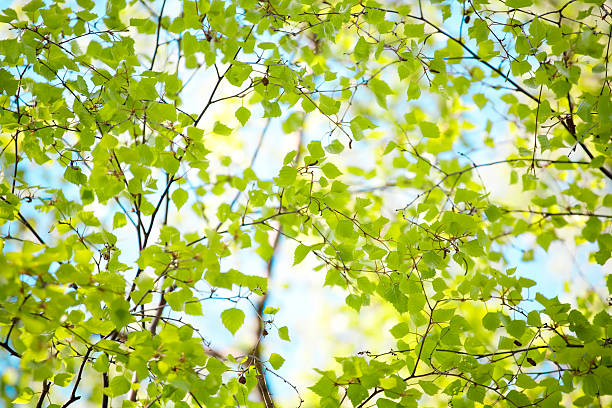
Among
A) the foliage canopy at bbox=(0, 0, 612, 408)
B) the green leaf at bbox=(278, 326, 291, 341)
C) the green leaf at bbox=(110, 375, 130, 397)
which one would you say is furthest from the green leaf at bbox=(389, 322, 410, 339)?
the green leaf at bbox=(110, 375, 130, 397)

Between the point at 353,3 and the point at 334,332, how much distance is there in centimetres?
338

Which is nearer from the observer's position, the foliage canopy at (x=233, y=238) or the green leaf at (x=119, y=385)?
the foliage canopy at (x=233, y=238)

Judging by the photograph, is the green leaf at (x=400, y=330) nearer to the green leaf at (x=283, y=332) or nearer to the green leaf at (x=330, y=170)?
the green leaf at (x=283, y=332)

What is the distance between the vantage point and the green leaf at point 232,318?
1.47 meters

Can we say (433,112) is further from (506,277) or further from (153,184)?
(153,184)

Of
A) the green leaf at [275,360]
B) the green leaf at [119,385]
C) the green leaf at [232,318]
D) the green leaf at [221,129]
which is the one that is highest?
the green leaf at [221,129]

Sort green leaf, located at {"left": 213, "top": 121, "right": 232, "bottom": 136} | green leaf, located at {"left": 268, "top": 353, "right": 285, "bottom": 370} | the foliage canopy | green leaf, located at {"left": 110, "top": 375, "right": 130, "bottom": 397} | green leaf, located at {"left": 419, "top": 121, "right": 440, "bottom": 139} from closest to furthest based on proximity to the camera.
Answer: the foliage canopy
green leaf, located at {"left": 110, "top": 375, "right": 130, "bottom": 397}
green leaf, located at {"left": 268, "top": 353, "right": 285, "bottom": 370}
green leaf, located at {"left": 213, "top": 121, "right": 232, "bottom": 136}
green leaf, located at {"left": 419, "top": 121, "right": 440, "bottom": 139}

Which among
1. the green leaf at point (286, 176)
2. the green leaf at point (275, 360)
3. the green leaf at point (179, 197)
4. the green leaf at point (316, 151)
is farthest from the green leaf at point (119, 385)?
the green leaf at point (316, 151)

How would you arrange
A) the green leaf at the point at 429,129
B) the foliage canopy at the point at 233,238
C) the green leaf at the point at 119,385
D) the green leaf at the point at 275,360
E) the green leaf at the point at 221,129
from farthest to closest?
the green leaf at the point at 429,129 → the green leaf at the point at 221,129 → the green leaf at the point at 275,360 → the green leaf at the point at 119,385 → the foliage canopy at the point at 233,238

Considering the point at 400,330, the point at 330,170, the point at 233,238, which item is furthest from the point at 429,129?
the point at 233,238

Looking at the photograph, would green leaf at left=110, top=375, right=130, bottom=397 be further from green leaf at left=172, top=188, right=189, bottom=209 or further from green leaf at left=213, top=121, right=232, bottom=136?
green leaf at left=213, top=121, right=232, bottom=136

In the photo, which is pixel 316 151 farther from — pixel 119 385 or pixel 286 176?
pixel 119 385

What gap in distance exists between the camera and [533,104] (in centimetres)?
256

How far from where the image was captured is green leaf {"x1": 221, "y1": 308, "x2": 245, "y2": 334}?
1473mm
